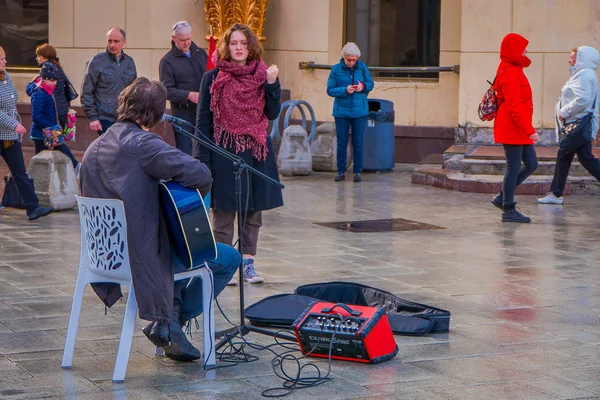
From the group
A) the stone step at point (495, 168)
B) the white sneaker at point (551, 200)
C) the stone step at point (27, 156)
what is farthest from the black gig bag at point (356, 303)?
the stone step at point (27, 156)

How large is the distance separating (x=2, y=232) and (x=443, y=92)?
8072 mm

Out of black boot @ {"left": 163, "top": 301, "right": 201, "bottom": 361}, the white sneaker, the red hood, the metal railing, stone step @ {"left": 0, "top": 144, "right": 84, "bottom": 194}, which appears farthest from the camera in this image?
the metal railing

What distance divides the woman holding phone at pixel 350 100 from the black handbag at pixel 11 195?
447 cm

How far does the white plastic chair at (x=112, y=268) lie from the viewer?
17.2 feet

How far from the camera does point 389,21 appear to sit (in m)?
17.2

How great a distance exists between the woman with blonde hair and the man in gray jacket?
14.5 feet

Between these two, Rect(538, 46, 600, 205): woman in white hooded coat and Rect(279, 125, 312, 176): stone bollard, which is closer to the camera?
Rect(538, 46, 600, 205): woman in white hooded coat

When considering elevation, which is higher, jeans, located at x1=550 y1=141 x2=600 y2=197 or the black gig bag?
jeans, located at x1=550 y1=141 x2=600 y2=197

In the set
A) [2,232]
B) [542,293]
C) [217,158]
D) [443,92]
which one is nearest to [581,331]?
[542,293]

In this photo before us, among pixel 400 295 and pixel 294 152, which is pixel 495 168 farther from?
pixel 400 295

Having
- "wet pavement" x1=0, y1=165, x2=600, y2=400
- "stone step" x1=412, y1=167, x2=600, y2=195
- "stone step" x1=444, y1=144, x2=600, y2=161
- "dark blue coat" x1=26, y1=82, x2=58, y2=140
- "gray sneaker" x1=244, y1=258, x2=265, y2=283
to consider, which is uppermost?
"dark blue coat" x1=26, y1=82, x2=58, y2=140

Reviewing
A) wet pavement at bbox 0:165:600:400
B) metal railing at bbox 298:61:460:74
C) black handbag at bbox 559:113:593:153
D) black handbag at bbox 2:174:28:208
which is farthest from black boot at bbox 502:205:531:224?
metal railing at bbox 298:61:460:74

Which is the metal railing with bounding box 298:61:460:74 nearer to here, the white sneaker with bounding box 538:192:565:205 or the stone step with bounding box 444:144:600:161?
the stone step with bounding box 444:144:600:161

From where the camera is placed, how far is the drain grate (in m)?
10.5
